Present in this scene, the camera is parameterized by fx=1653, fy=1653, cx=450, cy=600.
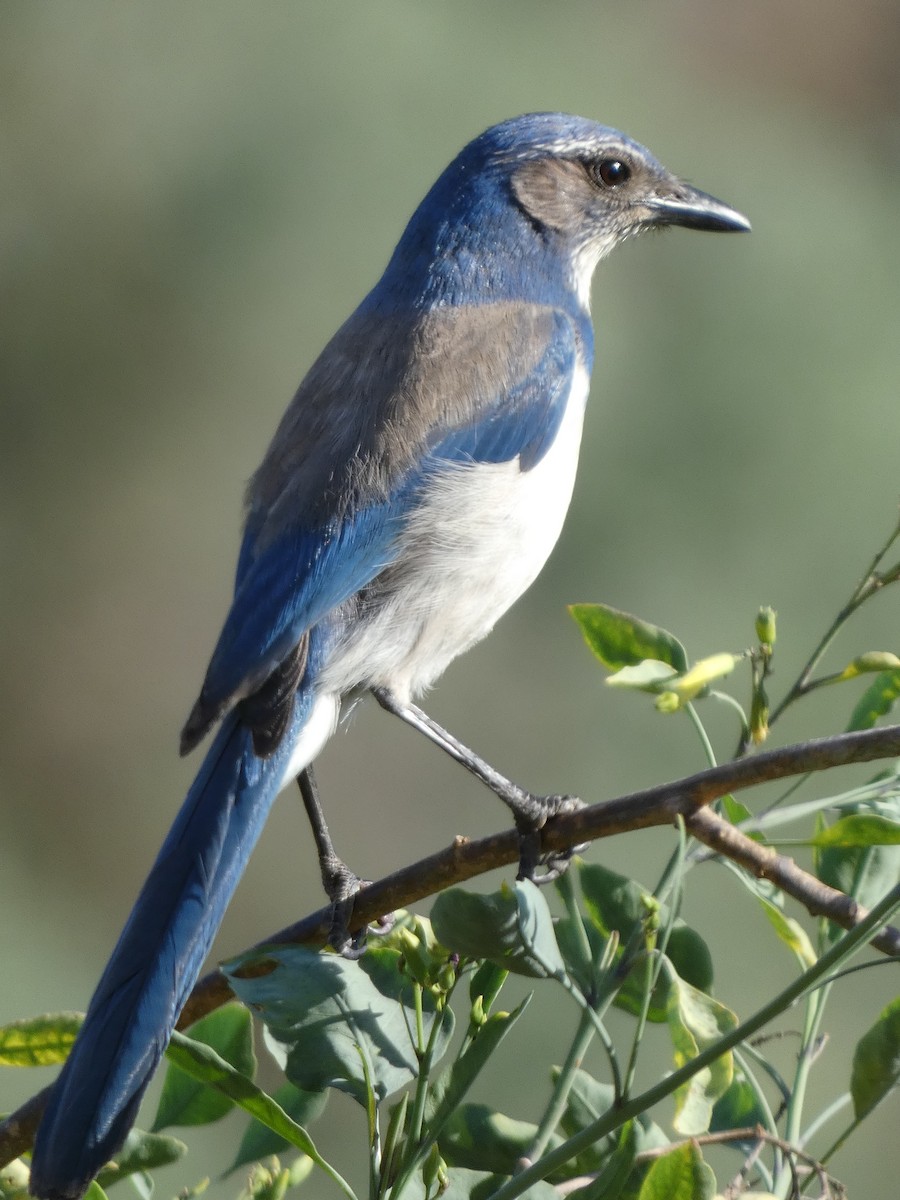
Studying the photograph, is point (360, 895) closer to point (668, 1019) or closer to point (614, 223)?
point (668, 1019)

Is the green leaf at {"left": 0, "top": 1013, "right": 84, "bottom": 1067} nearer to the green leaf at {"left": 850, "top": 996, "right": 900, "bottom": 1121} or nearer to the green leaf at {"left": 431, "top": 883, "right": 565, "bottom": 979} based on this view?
the green leaf at {"left": 431, "top": 883, "right": 565, "bottom": 979}

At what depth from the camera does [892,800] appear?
63.9 inches

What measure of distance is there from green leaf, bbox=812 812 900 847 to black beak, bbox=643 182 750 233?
8.65 ft

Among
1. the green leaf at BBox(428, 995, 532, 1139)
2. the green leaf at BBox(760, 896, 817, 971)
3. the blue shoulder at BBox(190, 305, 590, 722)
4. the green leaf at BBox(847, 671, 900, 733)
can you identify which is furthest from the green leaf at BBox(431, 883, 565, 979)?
the blue shoulder at BBox(190, 305, 590, 722)

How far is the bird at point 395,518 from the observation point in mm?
2389

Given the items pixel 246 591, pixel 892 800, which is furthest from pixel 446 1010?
pixel 246 591

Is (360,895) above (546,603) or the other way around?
the other way around

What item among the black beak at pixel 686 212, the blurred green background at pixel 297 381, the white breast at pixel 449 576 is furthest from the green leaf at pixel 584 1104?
the blurred green background at pixel 297 381

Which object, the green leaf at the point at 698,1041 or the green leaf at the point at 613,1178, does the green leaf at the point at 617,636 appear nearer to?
the green leaf at the point at 698,1041

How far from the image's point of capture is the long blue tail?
1.79 metres

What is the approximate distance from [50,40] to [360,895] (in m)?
5.74

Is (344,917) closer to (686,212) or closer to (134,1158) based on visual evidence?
(134,1158)

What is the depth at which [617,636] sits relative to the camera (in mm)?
1836

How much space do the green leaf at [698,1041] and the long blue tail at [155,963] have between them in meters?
0.62
